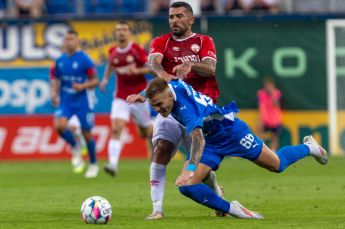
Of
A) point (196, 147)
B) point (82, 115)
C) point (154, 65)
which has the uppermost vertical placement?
point (154, 65)

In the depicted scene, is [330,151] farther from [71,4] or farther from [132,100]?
[132,100]

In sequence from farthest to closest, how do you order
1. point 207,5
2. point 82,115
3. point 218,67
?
point 207,5 < point 218,67 < point 82,115

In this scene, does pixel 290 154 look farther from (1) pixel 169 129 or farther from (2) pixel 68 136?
(2) pixel 68 136

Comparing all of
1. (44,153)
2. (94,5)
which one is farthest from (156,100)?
(94,5)

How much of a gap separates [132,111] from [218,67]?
7.56m

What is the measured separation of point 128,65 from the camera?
18.5m

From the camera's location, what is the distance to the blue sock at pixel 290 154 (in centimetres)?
1094

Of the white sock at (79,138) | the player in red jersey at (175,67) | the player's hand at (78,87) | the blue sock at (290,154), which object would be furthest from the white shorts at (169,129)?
the white sock at (79,138)

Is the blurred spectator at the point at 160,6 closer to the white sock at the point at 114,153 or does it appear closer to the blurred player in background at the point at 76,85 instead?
the blurred player in background at the point at 76,85

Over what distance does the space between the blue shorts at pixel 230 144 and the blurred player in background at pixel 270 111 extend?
14842 mm

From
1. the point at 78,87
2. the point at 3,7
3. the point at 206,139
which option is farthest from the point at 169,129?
the point at 3,7

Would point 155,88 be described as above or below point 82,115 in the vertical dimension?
above

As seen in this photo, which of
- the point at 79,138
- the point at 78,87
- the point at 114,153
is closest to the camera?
the point at 114,153

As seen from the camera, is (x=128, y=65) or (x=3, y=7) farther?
(x=3, y=7)
